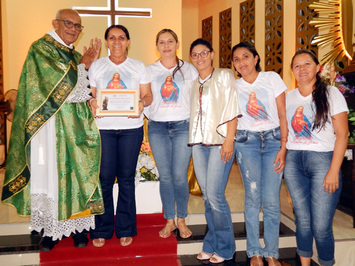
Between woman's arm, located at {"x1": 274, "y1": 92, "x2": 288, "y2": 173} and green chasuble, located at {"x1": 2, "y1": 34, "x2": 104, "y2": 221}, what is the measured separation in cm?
135

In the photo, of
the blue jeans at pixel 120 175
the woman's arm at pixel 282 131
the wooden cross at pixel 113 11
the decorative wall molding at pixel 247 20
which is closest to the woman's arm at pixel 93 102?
the blue jeans at pixel 120 175

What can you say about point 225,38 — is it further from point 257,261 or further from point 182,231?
point 257,261

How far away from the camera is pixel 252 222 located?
250 cm

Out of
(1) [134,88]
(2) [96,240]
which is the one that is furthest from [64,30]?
(2) [96,240]

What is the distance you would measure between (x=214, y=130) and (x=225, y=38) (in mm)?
5449

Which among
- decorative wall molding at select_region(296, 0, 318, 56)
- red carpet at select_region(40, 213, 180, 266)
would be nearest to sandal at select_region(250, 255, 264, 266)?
red carpet at select_region(40, 213, 180, 266)

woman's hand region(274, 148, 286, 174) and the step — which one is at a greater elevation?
woman's hand region(274, 148, 286, 174)

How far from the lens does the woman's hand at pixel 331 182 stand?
2096 millimetres

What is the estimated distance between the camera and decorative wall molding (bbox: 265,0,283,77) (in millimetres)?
5924

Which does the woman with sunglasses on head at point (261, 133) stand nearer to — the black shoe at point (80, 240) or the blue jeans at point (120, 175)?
the blue jeans at point (120, 175)

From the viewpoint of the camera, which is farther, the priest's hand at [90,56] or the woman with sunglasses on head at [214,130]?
the priest's hand at [90,56]

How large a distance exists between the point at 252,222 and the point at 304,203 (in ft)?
1.41

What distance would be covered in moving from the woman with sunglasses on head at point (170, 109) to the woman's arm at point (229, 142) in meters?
0.36

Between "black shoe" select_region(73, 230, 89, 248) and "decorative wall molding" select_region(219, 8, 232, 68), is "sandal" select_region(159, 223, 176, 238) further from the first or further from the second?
"decorative wall molding" select_region(219, 8, 232, 68)
